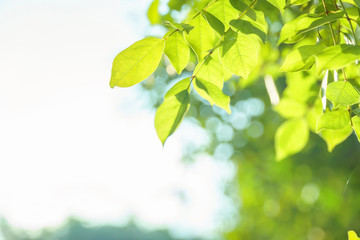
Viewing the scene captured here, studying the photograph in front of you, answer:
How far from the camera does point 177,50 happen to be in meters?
0.50

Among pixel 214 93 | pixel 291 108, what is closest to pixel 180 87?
pixel 214 93

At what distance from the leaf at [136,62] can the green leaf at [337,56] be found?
0.63 feet

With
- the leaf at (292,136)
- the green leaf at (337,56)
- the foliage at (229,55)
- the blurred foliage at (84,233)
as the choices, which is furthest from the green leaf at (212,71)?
the blurred foliage at (84,233)

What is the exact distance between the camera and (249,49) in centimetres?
49

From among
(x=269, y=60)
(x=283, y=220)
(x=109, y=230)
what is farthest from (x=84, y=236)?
(x=269, y=60)

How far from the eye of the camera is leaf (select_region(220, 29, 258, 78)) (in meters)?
0.49

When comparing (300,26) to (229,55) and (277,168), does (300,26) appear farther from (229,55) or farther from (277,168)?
(277,168)

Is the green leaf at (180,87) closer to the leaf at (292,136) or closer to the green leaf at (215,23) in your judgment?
the green leaf at (215,23)

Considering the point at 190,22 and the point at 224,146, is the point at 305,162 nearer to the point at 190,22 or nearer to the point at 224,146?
the point at 224,146

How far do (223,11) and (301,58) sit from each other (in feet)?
0.42

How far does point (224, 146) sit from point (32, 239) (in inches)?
917

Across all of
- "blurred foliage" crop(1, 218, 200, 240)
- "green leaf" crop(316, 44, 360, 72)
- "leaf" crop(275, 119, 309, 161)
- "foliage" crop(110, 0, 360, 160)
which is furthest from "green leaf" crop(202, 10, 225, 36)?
"blurred foliage" crop(1, 218, 200, 240)

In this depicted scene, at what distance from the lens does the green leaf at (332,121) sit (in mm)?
459

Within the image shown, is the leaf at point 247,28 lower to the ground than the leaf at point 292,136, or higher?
higher
